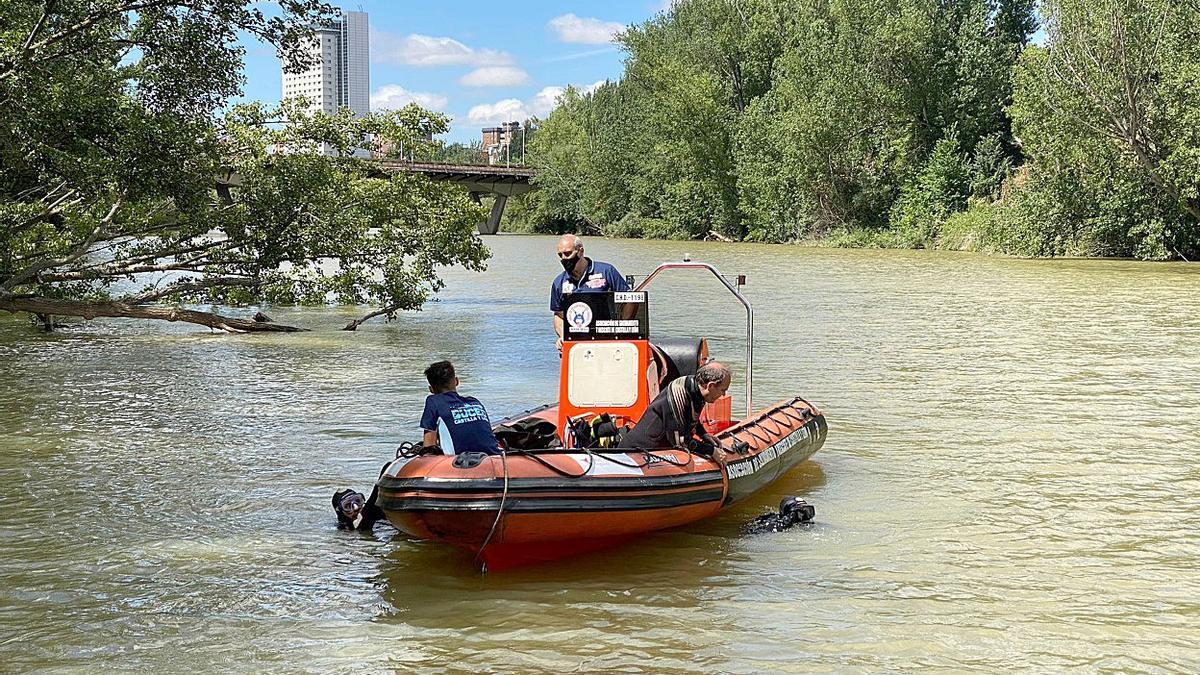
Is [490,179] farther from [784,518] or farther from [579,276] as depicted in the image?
[784,518]

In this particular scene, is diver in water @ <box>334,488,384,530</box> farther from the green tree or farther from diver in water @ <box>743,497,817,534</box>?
the green tree

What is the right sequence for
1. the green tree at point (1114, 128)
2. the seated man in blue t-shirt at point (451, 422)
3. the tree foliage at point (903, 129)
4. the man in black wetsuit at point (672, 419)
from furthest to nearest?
the tree foliage at point (903, 129)
the green tree at point (1114, 128)
the man in black wetsuit at point (672, 419)
the seated man in blue t-shirt at point (451, 422)

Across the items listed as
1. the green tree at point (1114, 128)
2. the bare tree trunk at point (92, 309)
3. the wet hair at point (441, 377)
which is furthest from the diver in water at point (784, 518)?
the green tree at point (1114, 128)

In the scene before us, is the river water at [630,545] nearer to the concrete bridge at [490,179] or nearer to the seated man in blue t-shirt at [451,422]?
the seated man in blue t-shirt at [451,422]

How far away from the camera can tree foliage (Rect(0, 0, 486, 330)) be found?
12.7 metres

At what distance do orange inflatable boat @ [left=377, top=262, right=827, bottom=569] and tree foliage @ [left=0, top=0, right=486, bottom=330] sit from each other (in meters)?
7.24

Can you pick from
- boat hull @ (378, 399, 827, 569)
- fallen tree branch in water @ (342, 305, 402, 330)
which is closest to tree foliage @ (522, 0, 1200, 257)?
fallen tree branch in water @ (342, 305, 402, 330)

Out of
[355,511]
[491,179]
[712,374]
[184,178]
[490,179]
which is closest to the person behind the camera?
[712,374]

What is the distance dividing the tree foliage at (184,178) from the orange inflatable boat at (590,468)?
724 centimetres

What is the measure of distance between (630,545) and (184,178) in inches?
Answer: 368

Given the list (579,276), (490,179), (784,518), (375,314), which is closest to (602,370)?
(579,276)

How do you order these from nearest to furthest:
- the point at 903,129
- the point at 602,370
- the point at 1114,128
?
the point at 602,370, the point at 1114,128, the point at 903,129

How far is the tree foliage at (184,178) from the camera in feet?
41.6

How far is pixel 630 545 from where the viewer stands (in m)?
6.88
